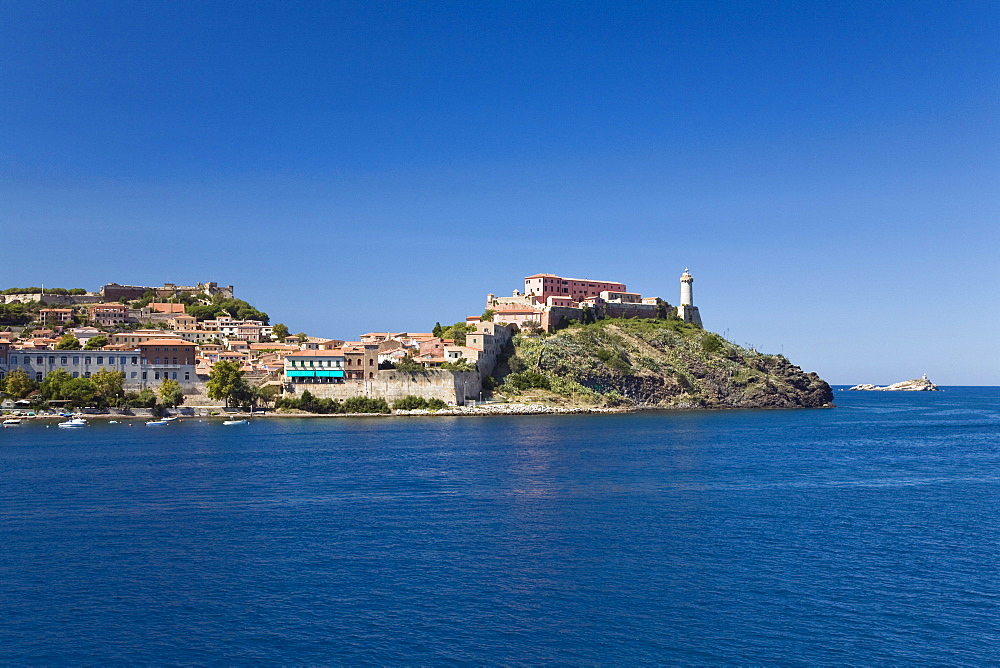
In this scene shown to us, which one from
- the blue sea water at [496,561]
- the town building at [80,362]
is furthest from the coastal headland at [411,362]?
the blue sea water at [496,561]

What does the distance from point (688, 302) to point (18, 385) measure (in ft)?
251

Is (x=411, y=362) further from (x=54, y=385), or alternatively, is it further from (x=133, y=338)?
(x=54, y=385)

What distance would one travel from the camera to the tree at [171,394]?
72250 millimetres

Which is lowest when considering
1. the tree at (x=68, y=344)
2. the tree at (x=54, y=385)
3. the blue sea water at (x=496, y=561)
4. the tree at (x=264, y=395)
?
the blue sea water at (x=496, y=561)

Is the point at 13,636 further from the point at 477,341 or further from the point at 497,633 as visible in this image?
Answer: the point at 477,341

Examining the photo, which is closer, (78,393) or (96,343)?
(78,393)

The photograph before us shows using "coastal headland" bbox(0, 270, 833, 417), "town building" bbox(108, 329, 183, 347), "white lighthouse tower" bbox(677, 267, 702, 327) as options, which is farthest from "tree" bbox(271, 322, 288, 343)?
"white lighthouse tower" bbox(677, 267, 702, 327)

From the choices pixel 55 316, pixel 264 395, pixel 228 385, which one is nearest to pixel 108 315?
pixel 55 316

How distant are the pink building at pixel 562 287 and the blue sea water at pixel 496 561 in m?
58.9

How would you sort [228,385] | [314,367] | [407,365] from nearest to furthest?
[228,385] → [314,367] → [407,365]

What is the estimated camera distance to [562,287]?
100938 mm

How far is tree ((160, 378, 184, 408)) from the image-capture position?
72.2m

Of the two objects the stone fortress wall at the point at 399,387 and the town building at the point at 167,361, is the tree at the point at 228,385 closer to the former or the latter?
the town building at the point at 167,361

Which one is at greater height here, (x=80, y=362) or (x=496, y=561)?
(x=80, y=362)
